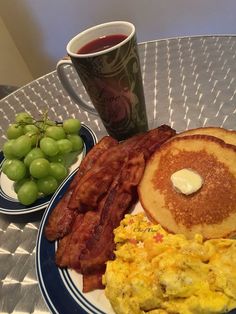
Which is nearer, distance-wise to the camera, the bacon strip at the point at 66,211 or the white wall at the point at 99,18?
the bacon strip at the point at 66,211

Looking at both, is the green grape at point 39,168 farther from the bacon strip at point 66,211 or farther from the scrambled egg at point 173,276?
the scrambled egg at point 173,276

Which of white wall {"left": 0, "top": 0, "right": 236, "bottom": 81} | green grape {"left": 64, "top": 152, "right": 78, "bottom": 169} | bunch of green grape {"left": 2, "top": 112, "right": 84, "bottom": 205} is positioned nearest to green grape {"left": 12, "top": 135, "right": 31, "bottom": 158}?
bunch of green grape {"left": 2, "top": 112, "right": 84, "bottom": 205}

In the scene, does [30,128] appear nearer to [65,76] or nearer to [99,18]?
[65,76]

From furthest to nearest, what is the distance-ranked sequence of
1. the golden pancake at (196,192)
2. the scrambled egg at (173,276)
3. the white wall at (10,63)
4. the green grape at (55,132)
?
the white wall at (10,63) < the green grape at (55,132) < the golden pancake at (196,192) < the scrambled egg at (173,276)

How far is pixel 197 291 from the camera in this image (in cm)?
58

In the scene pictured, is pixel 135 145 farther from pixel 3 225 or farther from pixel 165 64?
pixel 165 64

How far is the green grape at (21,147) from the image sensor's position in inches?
38.7

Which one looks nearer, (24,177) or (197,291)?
(197,291)

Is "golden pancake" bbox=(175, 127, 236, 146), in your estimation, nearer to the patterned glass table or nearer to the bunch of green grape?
the patterned glass table

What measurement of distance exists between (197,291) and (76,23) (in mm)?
2116

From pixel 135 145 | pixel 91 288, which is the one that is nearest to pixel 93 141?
pixel 135 145

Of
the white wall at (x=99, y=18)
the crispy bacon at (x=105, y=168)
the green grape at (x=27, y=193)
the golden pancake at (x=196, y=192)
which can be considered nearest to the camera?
the golden pancake at (x=196, y=192)

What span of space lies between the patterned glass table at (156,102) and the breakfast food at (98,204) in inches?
6.2

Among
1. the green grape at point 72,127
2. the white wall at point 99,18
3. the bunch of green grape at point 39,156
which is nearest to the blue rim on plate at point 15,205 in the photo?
the bunch of green grape at point 39,156
